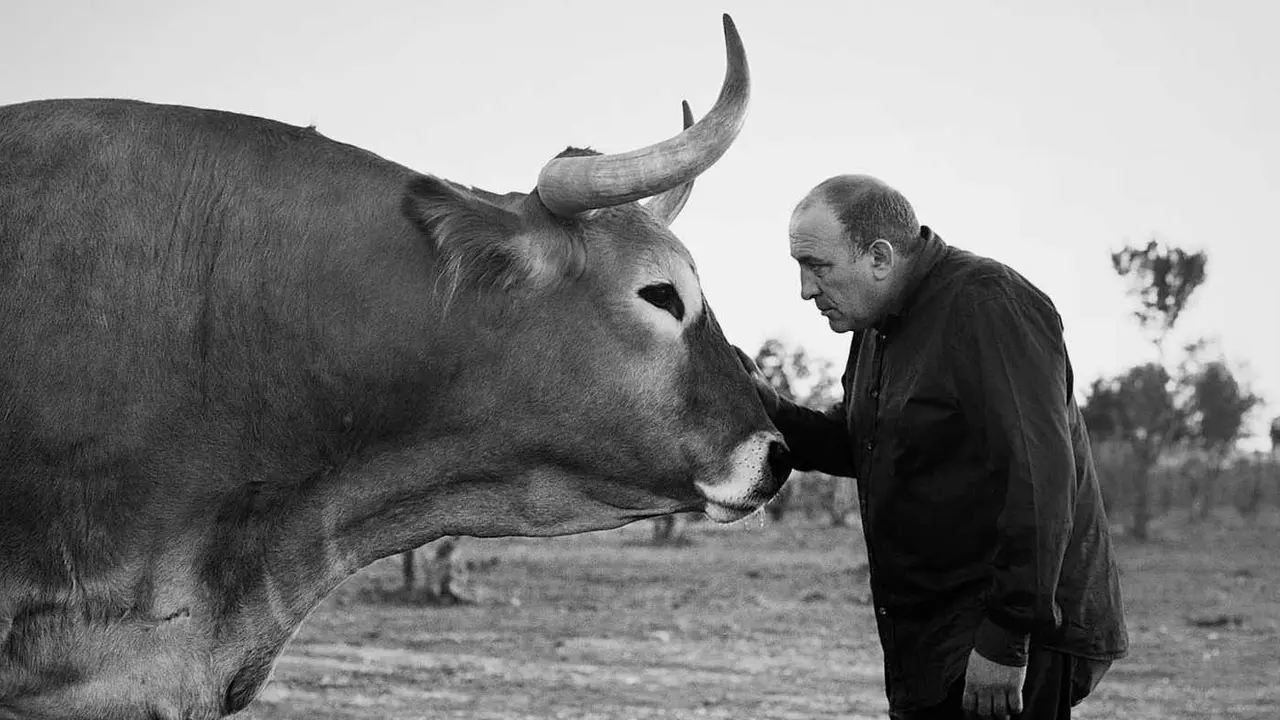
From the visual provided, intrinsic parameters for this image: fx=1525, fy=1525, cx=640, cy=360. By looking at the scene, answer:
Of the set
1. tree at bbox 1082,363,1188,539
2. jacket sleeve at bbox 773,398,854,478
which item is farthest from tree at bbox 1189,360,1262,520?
jacket sleeve at bbox 773,398,854,478

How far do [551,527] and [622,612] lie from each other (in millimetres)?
12157

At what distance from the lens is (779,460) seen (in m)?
4.21

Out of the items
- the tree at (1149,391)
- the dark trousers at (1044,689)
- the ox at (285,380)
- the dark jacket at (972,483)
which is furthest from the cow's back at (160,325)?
the tree at (1149,391)

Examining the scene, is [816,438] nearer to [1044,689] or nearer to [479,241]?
[1044,689]

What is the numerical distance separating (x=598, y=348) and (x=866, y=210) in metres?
0.93

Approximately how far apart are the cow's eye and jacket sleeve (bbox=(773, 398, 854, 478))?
937mm

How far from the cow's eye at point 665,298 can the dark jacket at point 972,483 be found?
2.24ft

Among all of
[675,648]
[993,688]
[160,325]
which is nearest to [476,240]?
[160,325]

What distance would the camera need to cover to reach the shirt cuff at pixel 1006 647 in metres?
3.84

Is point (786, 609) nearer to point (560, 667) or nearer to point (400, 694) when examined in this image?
point (560, 667)

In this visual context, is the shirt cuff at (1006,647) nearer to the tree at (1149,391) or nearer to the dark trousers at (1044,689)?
the dark trousers at (1044,689)

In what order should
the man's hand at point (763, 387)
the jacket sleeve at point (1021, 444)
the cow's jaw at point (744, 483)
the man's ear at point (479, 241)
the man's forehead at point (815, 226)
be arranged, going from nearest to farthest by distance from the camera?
1. the jacket sleeve at point (1021, 444)
2. the man's ear at point (479, 241)
3. the cow's jaw at point (744, 483)
4. the man's forehead at point (815, 226)
5. the man's hand at point (763, 387)

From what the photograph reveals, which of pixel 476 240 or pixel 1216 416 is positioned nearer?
pixel 476 240

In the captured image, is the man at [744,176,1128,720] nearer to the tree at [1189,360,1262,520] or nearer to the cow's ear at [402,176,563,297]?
the cow's ear at [402,176,563,297]
